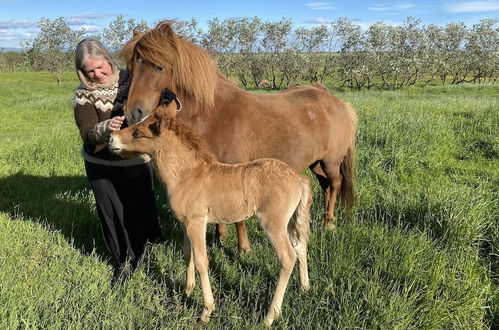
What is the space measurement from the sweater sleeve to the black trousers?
1.47ft

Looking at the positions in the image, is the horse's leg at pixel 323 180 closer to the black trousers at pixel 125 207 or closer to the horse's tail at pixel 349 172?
the horse's tail at pixel 349 172

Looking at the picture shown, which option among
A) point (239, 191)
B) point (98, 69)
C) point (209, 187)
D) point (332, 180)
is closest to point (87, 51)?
point (98, 69)

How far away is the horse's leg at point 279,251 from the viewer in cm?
268

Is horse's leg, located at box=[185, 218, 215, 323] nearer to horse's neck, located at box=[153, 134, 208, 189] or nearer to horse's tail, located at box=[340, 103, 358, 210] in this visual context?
horse's neck, located at box=[153, 134, 208, 189]

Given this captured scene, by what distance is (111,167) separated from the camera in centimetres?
348

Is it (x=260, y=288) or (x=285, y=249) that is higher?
(x=285, y=249)

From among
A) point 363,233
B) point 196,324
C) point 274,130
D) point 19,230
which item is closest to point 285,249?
point 196,324

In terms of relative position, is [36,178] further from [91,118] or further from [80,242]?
[91,118]

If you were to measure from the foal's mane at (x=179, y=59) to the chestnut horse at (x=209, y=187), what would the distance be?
64 centimetres

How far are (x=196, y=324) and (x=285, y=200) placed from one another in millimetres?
1156

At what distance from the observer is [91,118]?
317cm

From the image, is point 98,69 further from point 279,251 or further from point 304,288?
point 304,288

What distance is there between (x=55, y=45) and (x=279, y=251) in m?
41.4

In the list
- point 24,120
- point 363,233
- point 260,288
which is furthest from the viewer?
point 24,120
